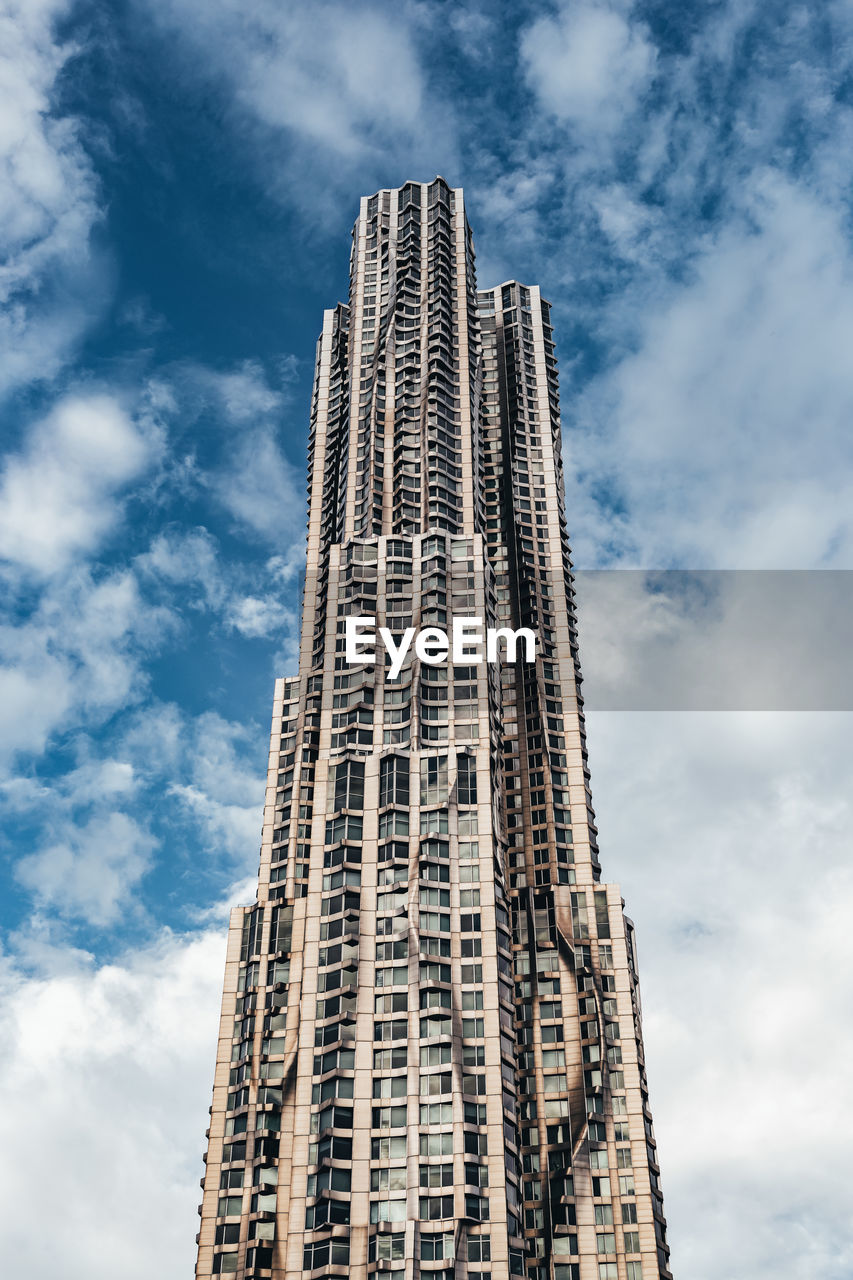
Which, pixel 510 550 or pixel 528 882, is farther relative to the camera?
pixel 510 550

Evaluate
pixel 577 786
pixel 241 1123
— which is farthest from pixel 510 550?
pixel 241 1123

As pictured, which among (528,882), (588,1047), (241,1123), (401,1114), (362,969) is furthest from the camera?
(528,882)

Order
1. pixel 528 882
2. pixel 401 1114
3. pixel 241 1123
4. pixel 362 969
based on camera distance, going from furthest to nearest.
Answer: pixel 528 882, pixel 241 1123, pixel 362 969, pixel 401 1114

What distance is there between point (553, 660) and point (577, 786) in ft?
68.7

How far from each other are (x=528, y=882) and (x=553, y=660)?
3467 centimetres

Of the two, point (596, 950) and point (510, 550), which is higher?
point (510, 550)

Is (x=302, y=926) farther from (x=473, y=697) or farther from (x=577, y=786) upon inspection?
(x=577, y=786)

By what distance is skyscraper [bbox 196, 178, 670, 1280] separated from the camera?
Answer: 115188 mm

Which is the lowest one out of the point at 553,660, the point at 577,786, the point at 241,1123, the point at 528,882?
the point at 241,1123

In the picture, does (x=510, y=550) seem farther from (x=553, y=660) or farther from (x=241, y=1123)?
(x=241, y=1123)

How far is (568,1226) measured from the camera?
438 feet

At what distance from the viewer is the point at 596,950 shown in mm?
152000

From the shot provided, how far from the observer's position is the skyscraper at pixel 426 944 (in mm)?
115188

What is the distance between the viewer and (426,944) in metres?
127
